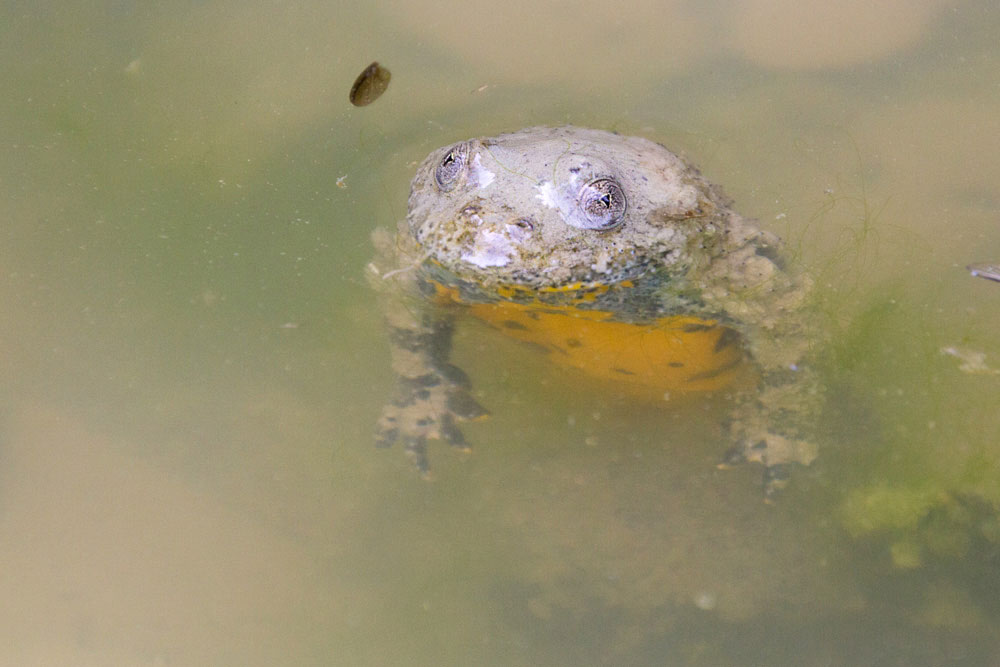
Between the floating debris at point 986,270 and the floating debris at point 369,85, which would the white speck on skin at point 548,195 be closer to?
the floating debris at point 369,85

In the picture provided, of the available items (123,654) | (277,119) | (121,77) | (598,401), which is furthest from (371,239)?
(123,654)

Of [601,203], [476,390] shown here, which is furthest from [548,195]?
[476,390]

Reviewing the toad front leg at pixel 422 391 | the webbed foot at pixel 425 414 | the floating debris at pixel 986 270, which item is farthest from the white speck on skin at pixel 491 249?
the floating debris at pixel 986 270

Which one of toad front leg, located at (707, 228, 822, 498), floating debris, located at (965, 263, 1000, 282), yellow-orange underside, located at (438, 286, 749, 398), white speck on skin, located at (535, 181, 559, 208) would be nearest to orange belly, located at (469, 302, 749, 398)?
yellow-orange underside, located at (438, 286, 749, 398)

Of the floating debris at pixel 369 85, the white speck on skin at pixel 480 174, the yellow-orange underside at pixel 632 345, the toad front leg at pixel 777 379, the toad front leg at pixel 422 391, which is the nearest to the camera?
the white speck on skin at pixel 480 174

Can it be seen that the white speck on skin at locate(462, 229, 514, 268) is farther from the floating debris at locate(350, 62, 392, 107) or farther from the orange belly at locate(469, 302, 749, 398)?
the floating debris at locate(350, 62, 392, 107)

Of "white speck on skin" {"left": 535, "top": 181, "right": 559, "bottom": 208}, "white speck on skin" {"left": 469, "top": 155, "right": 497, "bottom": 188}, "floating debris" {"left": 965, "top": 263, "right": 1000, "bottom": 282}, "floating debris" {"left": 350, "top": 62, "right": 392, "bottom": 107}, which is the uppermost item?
"floating debris" {"left": 350, "top": 62, "right": 392, "bottom": 107}

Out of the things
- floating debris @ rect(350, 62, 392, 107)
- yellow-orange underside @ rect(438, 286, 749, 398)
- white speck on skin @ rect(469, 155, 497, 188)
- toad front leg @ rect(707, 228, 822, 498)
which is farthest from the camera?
floating debris @ rect(350, 62, 392, 107)
